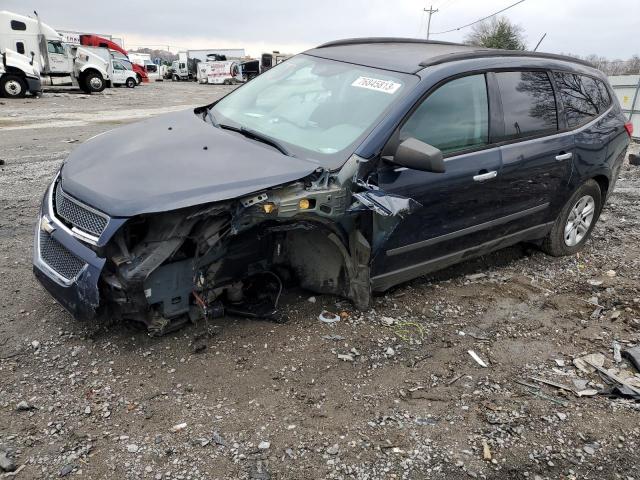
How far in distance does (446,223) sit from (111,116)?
1376 cm

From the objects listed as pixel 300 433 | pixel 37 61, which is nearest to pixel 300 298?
pixel 300 433

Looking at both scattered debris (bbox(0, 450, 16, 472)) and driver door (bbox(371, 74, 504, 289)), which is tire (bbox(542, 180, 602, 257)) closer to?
driver door (bbox(371, 74, 504, 289))

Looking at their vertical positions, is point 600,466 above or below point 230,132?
below

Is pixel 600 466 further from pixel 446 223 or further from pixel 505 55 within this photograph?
pixel 505 55

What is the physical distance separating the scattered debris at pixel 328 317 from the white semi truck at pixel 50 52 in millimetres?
23553

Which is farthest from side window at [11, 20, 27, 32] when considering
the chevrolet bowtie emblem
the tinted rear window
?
the tinted rear window

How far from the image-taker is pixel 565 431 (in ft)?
8.75

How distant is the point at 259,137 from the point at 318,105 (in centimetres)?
51

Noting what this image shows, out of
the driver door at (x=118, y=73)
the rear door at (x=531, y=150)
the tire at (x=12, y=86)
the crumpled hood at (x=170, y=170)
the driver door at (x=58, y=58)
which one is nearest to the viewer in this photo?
the crumpled hood at (x=170, y=170)

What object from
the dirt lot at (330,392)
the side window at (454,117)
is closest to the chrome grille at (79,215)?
the dirt lot at (330,392)

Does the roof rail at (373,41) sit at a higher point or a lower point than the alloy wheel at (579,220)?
higher

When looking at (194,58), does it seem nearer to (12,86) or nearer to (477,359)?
(12,86)

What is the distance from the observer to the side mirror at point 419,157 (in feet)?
9.80

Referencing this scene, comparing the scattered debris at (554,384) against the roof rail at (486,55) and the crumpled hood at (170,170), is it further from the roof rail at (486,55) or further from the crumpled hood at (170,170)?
the roof rail at (486,55)
